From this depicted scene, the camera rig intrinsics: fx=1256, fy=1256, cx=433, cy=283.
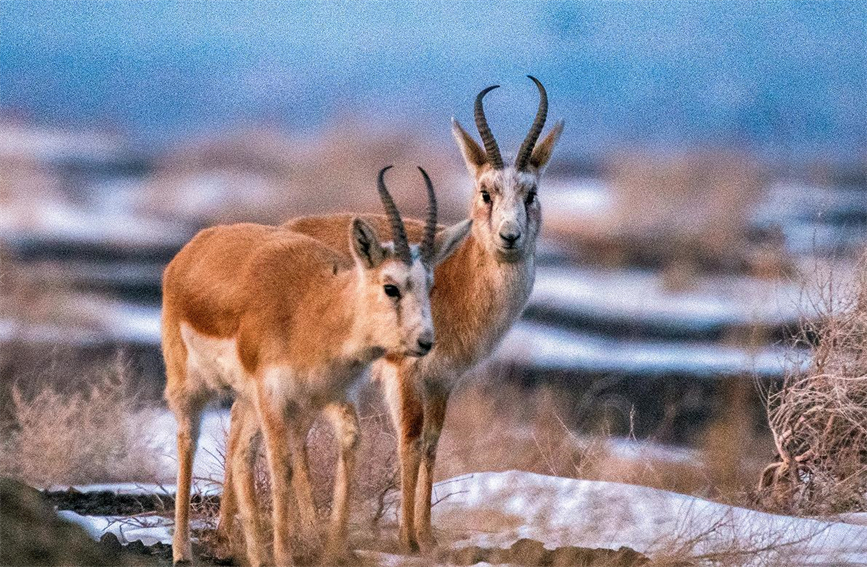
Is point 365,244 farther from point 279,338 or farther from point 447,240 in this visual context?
point 279,338

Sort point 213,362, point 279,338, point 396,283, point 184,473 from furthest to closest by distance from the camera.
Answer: point 184,473
point 213,362
point 279,338
point 396,283

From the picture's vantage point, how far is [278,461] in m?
7.30

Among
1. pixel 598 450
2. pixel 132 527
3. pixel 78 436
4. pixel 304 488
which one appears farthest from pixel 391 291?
pixel 78 436

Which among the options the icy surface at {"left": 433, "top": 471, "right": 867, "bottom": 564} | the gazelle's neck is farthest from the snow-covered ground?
the gazelle's neck

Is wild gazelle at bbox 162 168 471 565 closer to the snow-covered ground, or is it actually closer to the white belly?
the white belly

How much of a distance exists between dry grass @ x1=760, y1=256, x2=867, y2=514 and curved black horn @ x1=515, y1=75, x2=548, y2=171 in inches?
109

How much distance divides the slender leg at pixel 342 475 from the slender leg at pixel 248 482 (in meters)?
0.43

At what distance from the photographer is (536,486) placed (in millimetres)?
9586

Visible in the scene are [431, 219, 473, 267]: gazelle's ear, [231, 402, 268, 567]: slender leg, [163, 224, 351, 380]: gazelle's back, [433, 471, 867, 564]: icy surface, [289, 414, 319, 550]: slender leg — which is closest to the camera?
[431, 219, 473, 267]: gazelle's ear

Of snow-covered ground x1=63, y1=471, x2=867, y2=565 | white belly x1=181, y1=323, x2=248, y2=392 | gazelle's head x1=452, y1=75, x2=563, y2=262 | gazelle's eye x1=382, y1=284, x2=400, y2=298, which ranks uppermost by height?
gazelle's head x1=452, y1=75, x2=563, y2=262

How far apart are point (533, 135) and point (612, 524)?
9.38 ft

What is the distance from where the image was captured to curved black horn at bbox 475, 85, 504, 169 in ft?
27.9

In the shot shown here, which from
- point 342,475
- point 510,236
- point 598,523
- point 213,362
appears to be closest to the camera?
point 342,475

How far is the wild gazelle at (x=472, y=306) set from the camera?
332 inches
